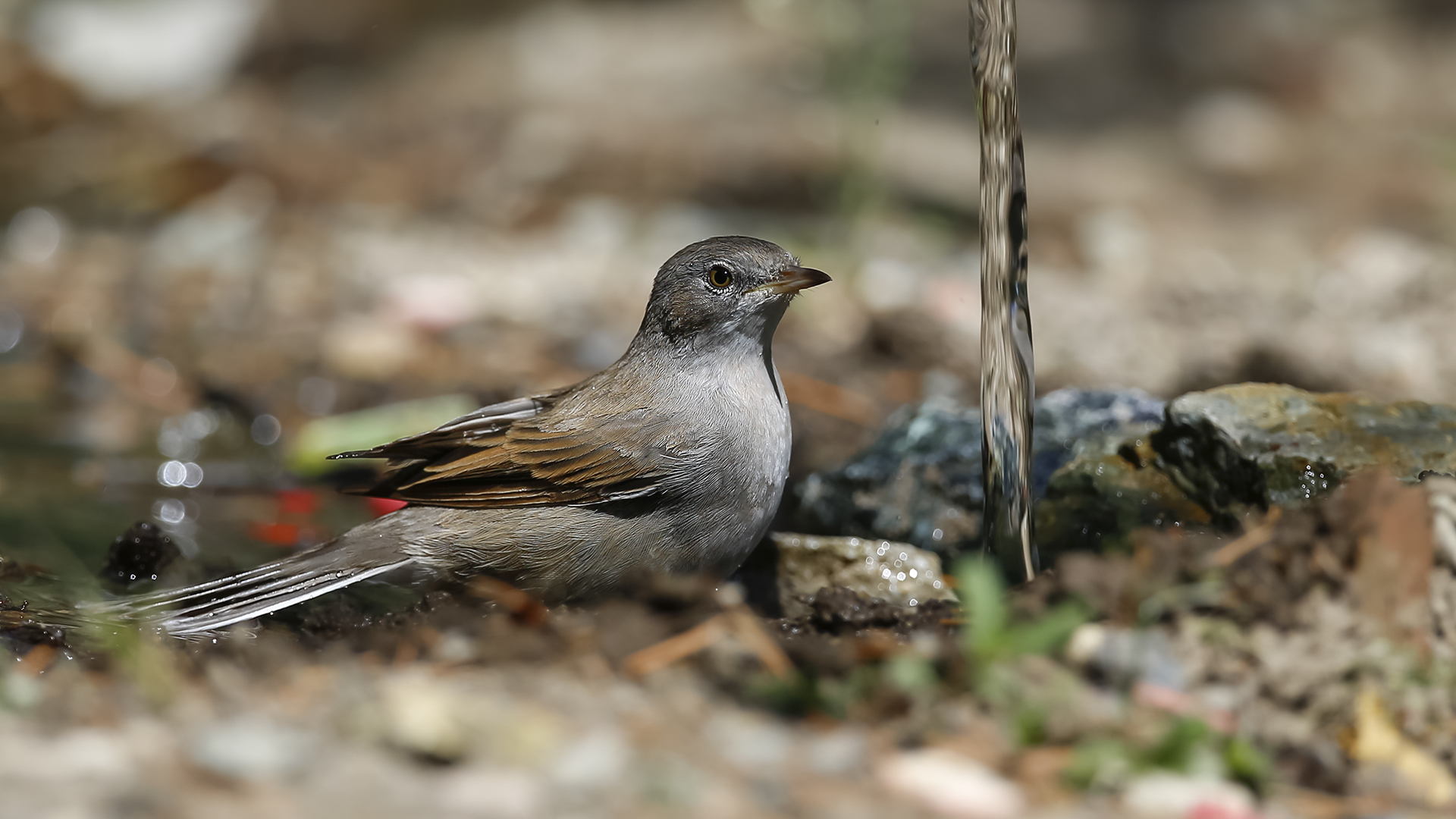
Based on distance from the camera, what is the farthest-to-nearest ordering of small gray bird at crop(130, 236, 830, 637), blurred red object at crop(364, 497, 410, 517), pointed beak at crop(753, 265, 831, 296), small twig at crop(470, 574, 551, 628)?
1. blurred red object at crop(364, 497, 410, 517)
2. pointed beak at crop(753, 265, 831, 296)
3. small gray bird at crop(130, 236, 830, 637)
4. small twig at crop(470, 574, 551, 628)

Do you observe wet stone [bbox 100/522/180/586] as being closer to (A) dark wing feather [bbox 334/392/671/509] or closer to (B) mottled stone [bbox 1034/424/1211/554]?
(A) dark wing feather [bbox 334/392/671/509]

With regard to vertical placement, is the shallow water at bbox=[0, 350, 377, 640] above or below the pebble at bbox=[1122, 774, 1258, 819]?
above

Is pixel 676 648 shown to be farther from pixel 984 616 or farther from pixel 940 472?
pixel 940 472

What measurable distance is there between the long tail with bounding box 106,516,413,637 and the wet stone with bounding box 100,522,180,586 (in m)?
0.58

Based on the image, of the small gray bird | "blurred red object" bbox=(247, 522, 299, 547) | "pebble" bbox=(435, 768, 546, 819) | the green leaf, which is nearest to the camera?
"pebble" bbox=(435, 768, 546, 819)

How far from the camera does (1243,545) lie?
360 centimetres

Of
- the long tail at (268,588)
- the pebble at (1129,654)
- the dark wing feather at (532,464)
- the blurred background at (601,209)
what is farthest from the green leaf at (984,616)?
the blurred background at (601,209)

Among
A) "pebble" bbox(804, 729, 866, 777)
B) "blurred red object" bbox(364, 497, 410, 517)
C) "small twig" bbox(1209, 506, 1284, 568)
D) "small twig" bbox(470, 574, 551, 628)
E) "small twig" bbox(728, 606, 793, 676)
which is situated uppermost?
"blurred red object" bbox(364, 497, 410, 517)

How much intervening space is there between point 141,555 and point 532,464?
1.56 m

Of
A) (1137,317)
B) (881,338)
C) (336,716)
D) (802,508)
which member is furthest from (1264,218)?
(336,716)

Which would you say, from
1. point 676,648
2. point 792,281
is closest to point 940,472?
point 792,281

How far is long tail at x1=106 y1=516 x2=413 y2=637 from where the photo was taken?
420 centimetres

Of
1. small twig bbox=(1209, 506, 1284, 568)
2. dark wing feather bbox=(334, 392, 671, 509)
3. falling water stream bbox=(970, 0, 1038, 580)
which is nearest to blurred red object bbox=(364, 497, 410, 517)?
dark wing feather bbox=(334, 392, 671, 509)

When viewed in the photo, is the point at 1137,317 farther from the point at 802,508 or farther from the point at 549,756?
the point at 549,756
